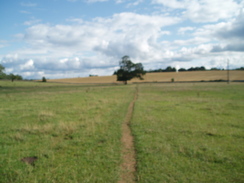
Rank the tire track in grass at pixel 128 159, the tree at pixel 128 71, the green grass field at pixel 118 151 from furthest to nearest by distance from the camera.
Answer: the tree at pixel 128 71
the green grass field at pixel 118 151
the tire track in grass at pixel 128 159

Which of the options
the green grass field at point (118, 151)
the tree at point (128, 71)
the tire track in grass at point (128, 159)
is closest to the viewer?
the tire track in grass at point (128, 159)

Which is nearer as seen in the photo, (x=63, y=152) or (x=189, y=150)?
(x=189, y=150)

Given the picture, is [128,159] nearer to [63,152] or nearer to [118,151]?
[118,151]

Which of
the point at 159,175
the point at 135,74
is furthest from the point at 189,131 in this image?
the point at 135,74

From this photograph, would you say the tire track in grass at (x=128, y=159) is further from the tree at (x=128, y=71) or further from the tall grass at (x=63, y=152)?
the tree at (x=128, y=71)

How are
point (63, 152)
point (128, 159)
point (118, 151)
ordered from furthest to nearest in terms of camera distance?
point (63, 152), point (118, 151), point (128, 159)

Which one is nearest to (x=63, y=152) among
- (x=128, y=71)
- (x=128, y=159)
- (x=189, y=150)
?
(x=128, y=159)

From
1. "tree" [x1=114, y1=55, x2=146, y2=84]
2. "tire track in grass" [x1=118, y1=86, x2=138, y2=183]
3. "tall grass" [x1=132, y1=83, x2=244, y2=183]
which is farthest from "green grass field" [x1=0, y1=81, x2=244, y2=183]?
"tree" [x1=114, y1=55, x2=146, y2=84]

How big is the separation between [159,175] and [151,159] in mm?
970

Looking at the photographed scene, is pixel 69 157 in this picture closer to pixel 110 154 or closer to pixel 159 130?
pixel 110 154

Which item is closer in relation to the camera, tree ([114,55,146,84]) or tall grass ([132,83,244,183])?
tall grass ([132,83,244,183])

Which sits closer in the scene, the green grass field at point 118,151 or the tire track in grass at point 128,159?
the tire track in grass at point 128,159

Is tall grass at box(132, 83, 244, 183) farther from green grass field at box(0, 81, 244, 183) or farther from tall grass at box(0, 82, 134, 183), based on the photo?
tall grass at box(0, 82, 134, 183)

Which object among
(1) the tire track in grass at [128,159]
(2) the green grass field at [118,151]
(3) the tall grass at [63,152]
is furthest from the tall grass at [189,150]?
(3) the tall grass at [63,152]
